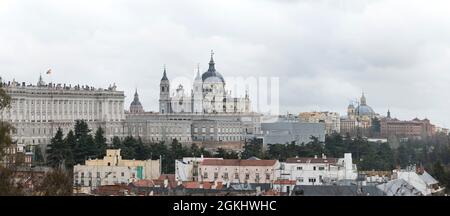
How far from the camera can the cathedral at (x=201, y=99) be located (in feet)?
58.6

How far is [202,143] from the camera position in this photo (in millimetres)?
19094

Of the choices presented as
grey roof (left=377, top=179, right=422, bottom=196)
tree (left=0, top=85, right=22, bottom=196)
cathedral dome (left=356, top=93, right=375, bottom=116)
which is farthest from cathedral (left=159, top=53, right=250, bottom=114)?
tree (left=0, top=85, right=22, bottom=196)

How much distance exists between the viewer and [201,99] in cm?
2142

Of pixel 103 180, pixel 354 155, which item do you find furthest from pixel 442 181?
pixel 354 155

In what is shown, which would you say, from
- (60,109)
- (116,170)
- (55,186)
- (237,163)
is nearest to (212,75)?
(60,109)

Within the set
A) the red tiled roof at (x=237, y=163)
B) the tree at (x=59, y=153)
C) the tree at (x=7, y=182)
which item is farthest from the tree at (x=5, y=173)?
the tree at (x=59, y=153)

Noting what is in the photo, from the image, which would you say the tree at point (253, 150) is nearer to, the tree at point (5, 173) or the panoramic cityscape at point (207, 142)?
the panoramic cityscape at point (207, 142)

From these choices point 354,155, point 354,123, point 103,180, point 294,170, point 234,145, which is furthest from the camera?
point 354,123

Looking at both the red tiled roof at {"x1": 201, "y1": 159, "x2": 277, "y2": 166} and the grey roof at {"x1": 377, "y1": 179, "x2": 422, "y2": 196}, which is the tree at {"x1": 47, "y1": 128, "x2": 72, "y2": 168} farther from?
the grey roof at {"x1": 377, "y1": 179, "x2": 422, "y2": 196}

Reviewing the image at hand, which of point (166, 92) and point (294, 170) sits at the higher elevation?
point (166, 92)

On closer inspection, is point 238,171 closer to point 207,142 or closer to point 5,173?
point 5,173
